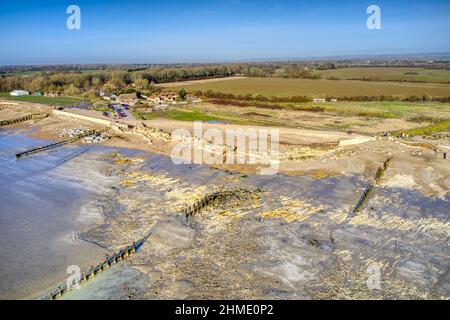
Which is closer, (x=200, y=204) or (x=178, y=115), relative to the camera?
(x=200, y=204)

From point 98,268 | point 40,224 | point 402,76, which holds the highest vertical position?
point 402,76

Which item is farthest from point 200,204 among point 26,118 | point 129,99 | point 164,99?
point 129,99

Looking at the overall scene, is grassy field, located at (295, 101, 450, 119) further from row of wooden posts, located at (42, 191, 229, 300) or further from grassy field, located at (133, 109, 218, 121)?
row of wooden posts, located at (42, 191, 229, 300)

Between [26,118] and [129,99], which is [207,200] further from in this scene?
[129,99]

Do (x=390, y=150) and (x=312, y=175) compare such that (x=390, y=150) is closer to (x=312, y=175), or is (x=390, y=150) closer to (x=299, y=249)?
(x=312, y=175)

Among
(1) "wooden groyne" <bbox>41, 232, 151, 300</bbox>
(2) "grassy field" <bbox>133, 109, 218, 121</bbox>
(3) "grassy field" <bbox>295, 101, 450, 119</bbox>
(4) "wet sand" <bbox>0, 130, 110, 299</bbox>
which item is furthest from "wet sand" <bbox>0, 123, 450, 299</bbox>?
(3) "grassy field" <bbox>295, 101, 450, 119</bbox>

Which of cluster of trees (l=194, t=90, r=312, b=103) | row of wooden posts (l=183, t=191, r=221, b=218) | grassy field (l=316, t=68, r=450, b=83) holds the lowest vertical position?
row of wooden posts (l=183, t=191, r=221, b=218)

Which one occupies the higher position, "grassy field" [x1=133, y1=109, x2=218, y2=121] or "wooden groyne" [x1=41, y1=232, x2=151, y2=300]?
"grassy field" [x1=133, y1=109, x2=218, y2=121]

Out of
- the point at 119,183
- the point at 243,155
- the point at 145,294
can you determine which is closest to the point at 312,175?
the point at 243,155

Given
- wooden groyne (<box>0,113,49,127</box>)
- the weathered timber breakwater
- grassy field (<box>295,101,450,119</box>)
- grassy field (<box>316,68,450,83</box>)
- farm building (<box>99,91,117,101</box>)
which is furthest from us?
grassy field (<box>316,68,450,83</box>)
